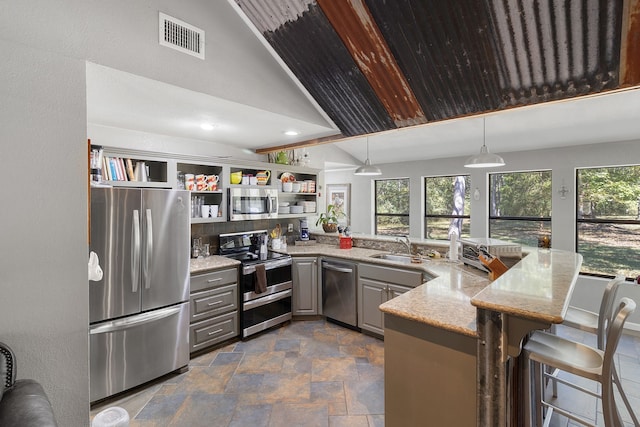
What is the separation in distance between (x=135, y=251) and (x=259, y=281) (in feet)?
4.44

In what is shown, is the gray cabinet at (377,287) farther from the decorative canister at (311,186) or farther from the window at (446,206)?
the window at (446,206)

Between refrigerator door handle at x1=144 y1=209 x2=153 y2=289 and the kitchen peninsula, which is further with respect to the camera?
refrigerator door handle at x1=144 y1=209 x2=153 y2=289

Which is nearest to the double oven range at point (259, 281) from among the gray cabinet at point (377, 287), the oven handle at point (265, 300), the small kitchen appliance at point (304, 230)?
the oven handle at point (265, 300)

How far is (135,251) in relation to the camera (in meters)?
2.53

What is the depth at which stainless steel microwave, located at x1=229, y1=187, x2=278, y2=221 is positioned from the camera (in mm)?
3812

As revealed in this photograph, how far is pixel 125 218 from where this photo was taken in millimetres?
2467

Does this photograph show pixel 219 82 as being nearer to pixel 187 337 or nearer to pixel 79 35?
pixel 79 35

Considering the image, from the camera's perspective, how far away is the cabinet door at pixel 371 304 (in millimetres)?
3395

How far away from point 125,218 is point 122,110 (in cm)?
91

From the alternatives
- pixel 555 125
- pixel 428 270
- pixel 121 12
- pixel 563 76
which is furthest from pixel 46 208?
pixel 555 125

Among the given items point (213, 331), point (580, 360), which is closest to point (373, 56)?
point (580, 360)

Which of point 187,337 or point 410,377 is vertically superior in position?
point 410,377

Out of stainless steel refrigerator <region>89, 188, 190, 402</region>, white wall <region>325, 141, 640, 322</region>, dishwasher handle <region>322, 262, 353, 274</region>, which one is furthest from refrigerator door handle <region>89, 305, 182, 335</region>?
white wall <region>325, 141, 640, 322</region>

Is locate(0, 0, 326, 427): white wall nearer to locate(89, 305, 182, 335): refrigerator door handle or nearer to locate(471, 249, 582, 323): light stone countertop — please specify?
locate(89, 305, 182, 335): refrigerator door handle
